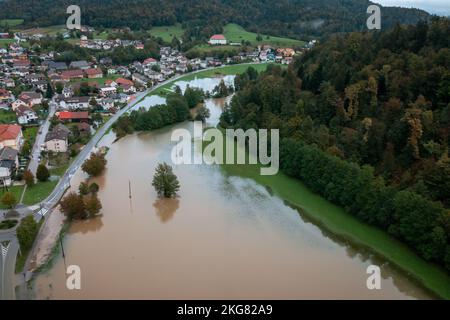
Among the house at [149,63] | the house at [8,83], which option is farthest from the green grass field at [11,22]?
the house at [8,83]

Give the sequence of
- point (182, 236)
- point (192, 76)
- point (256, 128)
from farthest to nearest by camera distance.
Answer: point (192, 76)
point (256, 128)
point (182, 236)

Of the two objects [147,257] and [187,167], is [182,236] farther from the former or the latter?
[187,167]

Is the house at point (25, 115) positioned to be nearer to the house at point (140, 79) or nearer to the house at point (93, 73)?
the house at point (140, 79)

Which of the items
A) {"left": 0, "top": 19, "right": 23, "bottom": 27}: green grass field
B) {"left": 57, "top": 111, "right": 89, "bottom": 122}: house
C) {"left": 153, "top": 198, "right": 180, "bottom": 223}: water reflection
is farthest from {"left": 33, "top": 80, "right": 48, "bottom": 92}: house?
{"left": 0, "top": 19, "right": 23, "bottom": 27}: green grass field

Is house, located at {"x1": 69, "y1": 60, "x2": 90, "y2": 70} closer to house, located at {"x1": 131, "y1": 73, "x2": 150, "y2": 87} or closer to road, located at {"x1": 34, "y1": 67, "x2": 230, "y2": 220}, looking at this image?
house, located at {"x1": 131, "y1": 73, "x2": 150, "y2": 87}

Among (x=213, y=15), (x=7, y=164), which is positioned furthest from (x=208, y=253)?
(x=213, y=15)

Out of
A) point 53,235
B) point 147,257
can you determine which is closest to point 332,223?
point 147,257

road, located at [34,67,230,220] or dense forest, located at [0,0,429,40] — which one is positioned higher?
dense forest, located at [0,0,429,40]
